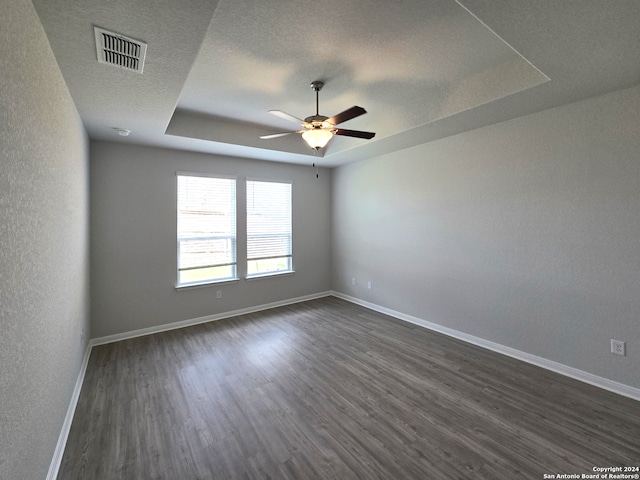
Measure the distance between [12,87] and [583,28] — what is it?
2964mm

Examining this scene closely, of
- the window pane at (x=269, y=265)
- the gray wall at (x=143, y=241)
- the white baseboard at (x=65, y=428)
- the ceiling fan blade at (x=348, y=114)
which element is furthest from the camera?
the window pane at (x=269, y=265)

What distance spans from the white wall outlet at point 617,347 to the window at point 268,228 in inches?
169

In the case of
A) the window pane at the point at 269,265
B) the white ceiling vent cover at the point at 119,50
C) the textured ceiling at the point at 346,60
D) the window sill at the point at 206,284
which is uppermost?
the textured ceiling at the point at 346,60

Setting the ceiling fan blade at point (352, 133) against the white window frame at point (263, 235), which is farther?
the white window frame at point (263, 235)

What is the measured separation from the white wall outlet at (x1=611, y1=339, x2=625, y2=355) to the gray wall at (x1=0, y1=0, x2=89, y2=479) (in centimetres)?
410

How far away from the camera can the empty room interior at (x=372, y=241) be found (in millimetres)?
1664

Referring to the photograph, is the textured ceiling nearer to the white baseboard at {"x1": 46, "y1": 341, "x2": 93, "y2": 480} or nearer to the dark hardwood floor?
the white baseboard at {"x1": 46, "y1": 341, "x2": 93, "y2": 480}

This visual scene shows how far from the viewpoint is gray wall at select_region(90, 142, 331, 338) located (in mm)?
3738

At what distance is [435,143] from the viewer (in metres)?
3.99

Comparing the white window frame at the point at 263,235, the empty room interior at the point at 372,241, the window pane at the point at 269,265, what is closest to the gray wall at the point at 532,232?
the empty room interior at the point at 372,241

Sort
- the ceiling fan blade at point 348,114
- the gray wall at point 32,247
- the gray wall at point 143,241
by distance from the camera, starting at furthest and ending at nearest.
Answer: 1. the gray wall at point 143,241
2. the ceiling fan blade at point 348,114
3. the gray wall at point 32,247

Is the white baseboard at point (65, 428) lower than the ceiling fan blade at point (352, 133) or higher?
lower

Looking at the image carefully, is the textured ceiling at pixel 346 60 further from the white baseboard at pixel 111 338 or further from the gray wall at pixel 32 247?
the white baseboard at pixel 111 338

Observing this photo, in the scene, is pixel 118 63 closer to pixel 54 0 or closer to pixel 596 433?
pixel 54 0
